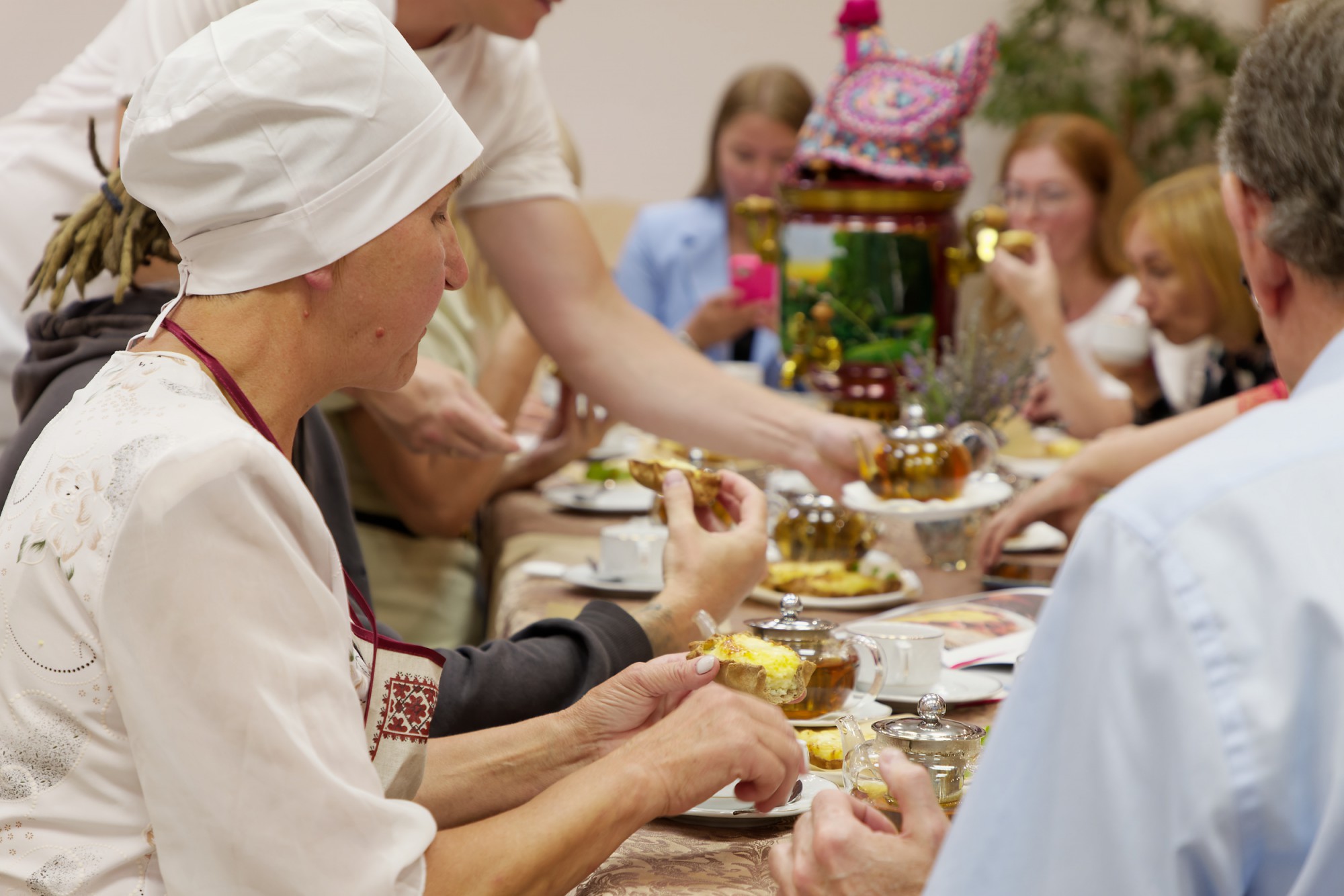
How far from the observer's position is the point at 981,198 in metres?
6.72

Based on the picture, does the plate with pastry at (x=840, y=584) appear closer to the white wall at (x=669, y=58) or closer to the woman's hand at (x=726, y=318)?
the woman's hand at (x=726, y=318)

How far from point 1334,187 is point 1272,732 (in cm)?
37

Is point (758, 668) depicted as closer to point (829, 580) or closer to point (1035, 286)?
point (829, 580)

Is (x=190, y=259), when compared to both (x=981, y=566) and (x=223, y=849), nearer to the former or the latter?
(x=223, y=849)

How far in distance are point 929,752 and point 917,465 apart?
802 mm

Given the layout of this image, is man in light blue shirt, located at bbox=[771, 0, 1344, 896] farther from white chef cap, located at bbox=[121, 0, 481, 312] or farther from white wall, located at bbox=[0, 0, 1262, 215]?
white wall, located at bbox=[0, 0, 1262, 215]

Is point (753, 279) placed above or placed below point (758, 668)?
below

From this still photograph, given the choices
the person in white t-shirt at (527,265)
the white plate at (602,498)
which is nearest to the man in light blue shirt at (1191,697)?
the person in white t-shirt at (527,265)

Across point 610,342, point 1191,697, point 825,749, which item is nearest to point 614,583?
point 610,342

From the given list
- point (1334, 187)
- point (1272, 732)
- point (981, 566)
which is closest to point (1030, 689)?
point (1272, 732)

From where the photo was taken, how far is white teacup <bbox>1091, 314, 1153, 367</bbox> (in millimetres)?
3180

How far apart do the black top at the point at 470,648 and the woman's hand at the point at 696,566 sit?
0.12 ft

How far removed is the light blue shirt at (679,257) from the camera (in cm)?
491

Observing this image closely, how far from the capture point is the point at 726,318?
12.9 feet
